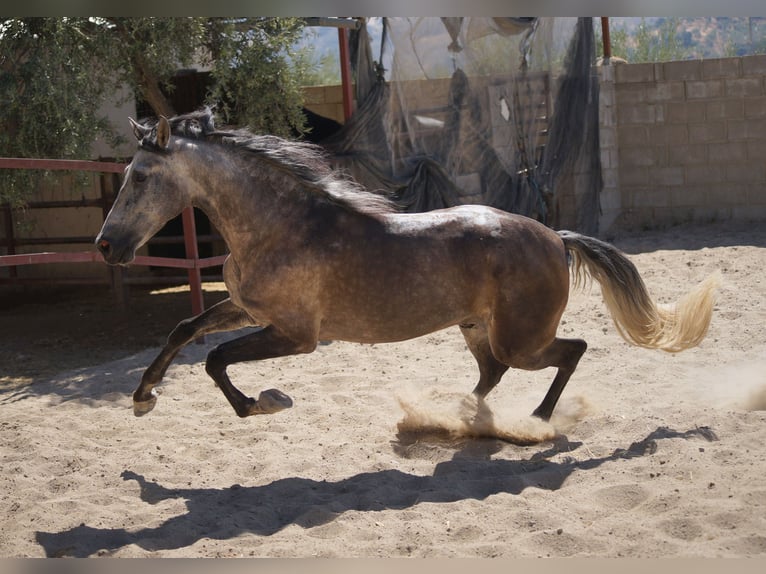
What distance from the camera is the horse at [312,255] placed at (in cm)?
433

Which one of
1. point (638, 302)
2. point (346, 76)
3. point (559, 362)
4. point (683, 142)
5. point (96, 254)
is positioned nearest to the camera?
point (559, 362)

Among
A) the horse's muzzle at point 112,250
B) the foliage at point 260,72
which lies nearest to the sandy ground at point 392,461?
the horse's muzzle at point 112,250

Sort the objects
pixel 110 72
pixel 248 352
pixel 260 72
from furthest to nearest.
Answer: pixel 260 72, pixel 110 72, pixel 248 352

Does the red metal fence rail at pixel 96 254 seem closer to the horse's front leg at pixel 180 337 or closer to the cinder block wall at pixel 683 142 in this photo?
the horse's front leg at pixel 180 337

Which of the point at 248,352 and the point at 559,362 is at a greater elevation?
the point at 248,352

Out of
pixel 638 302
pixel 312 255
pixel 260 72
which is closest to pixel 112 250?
pixel 312 255

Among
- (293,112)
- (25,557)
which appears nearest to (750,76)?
(293,112)

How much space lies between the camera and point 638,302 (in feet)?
16.6

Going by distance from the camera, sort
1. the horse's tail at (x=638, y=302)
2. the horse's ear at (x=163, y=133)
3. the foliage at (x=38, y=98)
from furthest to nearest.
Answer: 1. the foliage at (x=38, y=98)
2. the horse's tail at (x=638, y=302)
3. the horse's ear at (x=163, y=133)

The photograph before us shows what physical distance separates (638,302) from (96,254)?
3893 mm

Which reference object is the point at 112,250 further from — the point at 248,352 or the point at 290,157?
the point at 290,157

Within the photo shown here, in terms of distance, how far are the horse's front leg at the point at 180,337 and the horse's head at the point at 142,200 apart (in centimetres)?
52

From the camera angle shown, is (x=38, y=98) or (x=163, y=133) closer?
(x=163, y=133)

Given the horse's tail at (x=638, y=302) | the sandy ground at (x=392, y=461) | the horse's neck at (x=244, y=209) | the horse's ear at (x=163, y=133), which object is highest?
the horse's ear at (x=163, y=133)
